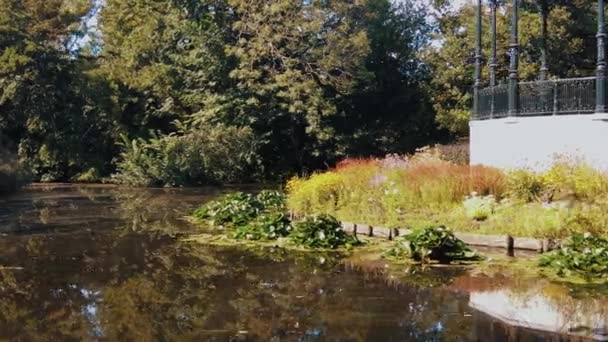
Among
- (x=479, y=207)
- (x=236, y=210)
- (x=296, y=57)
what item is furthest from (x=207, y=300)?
(x=296, y=57)

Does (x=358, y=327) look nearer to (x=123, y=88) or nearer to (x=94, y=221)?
(x=94, y=221)

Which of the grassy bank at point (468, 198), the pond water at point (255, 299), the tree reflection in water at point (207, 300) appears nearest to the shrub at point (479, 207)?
the grassy bank at point (468, 198)

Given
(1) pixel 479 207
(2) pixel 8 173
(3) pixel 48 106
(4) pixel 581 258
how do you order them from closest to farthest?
(4) pixel 581 258, (1) pixel 479 207, (2) pixel 8 173, (3) pixel 48 106

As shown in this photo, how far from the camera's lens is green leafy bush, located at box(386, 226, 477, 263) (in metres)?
10.6

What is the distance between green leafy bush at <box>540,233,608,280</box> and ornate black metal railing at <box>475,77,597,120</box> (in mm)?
7561

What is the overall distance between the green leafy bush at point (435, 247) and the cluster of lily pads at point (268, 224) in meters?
1.60

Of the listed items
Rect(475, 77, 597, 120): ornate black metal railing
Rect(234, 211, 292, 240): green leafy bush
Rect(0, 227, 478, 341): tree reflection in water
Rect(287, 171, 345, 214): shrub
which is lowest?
Rect(0, 227, 478, 341): tree reflection in water

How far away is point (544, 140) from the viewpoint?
16.8m

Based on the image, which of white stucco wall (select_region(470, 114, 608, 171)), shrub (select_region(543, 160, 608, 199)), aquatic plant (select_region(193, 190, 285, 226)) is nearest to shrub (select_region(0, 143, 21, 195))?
aquatic plant (select_region(193, 190, 285, 226))

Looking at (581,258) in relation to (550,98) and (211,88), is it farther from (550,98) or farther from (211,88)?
(211,88)

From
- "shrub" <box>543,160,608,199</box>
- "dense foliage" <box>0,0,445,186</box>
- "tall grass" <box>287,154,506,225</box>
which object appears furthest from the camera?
"dense foliage" <box>0,0,445,186</box>

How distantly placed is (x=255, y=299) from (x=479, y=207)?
6247mm

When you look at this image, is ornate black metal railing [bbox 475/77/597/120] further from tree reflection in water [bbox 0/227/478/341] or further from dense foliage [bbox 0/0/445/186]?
dense foliage [bbox 0/0/445/186]

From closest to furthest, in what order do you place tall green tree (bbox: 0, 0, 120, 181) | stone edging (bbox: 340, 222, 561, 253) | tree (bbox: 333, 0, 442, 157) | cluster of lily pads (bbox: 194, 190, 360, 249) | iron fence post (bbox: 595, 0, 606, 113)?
stone edging (bbox: 340, 222, 561, 253), cluster of lily pads (bbox: 194, 190, 360, 249), iron fence post (bbox: 595, 0, 606, 113), tree (bbox: 333, 0, 442, 157), tall green tree (bbox: 0, 0, 120, 181)
